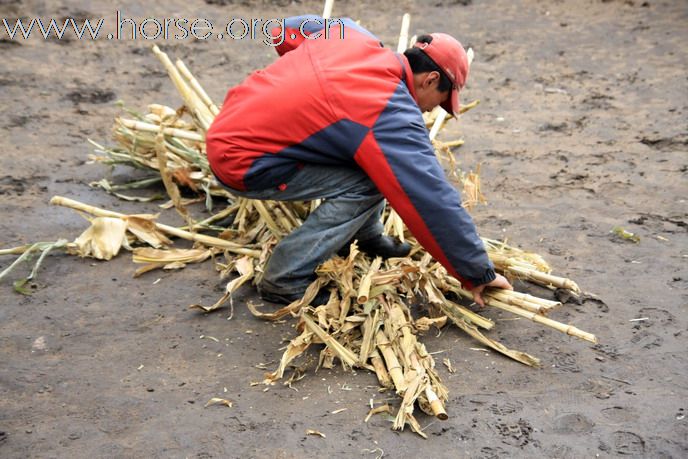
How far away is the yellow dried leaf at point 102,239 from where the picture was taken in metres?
3.61

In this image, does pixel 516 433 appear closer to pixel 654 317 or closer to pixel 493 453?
pixel 493 453

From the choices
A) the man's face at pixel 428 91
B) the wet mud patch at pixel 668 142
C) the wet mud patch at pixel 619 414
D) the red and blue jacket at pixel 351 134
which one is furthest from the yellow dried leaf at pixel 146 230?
the wet mud patch at pixel 668 142

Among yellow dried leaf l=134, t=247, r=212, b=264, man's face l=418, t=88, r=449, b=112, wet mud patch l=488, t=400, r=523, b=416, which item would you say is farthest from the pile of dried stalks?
man's face l=418, t=88, r=449, b=112

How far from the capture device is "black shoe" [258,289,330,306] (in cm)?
318

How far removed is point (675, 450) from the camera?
246cm

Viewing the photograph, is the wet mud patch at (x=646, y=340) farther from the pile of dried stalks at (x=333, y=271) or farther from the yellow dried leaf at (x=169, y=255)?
the yellow dried leaf at (x=169, y=255)

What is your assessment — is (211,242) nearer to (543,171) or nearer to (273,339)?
(273,339)

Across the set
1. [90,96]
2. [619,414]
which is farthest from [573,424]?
[90,96]

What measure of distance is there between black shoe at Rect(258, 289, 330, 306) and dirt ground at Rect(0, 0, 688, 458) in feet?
0.37

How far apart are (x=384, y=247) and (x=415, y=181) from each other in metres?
0.73

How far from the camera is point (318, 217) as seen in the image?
124 inches

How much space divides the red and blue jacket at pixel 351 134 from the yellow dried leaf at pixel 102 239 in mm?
796

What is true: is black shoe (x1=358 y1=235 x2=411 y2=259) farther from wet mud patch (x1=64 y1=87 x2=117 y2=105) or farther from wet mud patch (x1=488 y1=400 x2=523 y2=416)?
wet mud patch (x1=64 y1=87 x2=117 y2=105)

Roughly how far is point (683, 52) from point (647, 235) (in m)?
Answer: 3.19
